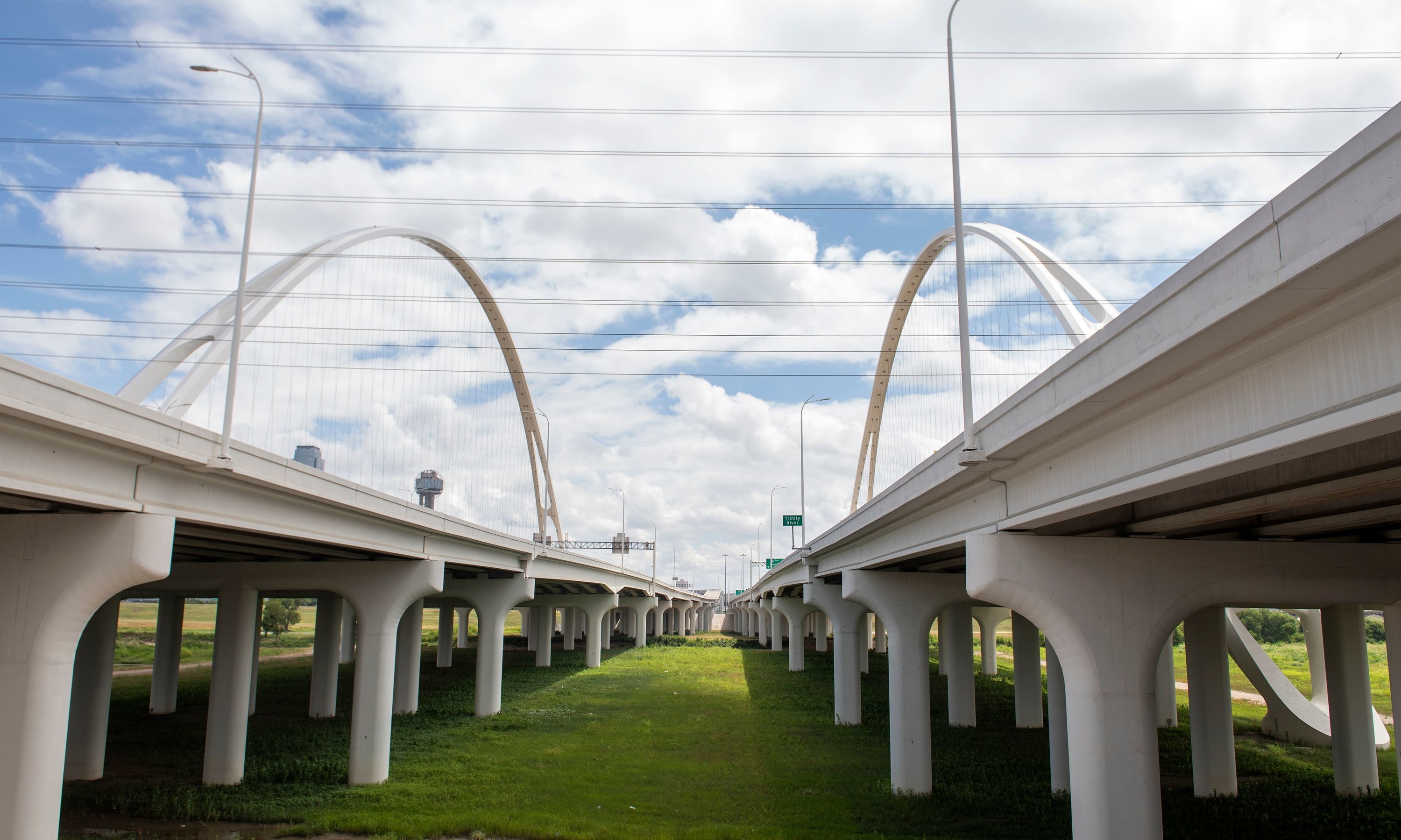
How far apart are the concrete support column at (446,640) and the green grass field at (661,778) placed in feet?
68.6

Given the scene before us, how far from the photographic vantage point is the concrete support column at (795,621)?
5925cm

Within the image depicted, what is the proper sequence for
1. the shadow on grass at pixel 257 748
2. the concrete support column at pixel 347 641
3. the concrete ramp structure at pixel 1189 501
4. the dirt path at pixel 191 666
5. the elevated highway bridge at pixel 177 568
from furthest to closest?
1. the concrete support column at pixel 347 641
2. the dirt path at pixel 191 666
3. the shadow on grass at pixel 257 748
4. the elevated highway bridge at pixel 177 568
5. the concrete ramp structure at pixel 1189 501

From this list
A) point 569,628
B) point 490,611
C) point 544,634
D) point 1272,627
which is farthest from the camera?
point 1272,627

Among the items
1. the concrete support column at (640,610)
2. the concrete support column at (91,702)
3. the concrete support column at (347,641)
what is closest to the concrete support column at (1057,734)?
the concrete support column at (91,702)

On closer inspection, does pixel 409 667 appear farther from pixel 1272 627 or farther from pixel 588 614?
pixel 1272 627

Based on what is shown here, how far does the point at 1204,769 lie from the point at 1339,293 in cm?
1963

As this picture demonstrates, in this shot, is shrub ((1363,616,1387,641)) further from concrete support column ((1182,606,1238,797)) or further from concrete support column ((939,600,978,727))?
concrete support column ((1182,606,1238,797))

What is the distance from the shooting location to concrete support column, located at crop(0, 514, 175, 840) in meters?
11.2

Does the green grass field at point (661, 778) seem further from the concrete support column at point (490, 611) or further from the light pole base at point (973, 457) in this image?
the light pole base at point (973, 457)

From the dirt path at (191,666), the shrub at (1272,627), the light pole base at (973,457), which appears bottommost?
the dirt path at (191,666)

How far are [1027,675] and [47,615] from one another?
30.1 m

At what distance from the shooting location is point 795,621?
200 feet

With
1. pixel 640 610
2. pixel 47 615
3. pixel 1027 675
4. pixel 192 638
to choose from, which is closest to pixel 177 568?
pixel 47 615

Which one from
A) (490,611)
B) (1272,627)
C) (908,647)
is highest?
(490,611)
